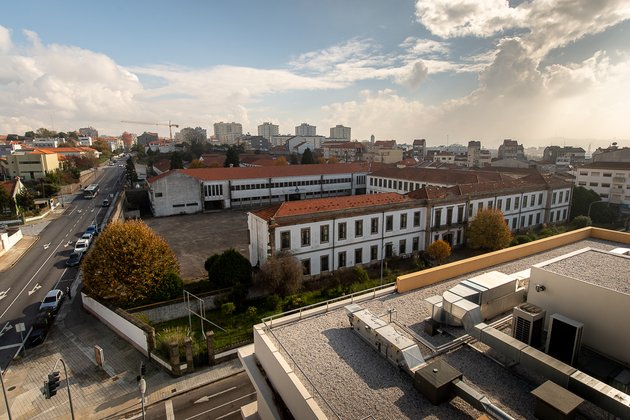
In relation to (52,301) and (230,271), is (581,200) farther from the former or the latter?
(52,301)

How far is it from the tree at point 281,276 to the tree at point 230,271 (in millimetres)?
1281

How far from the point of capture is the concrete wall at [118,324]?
22.7 metres

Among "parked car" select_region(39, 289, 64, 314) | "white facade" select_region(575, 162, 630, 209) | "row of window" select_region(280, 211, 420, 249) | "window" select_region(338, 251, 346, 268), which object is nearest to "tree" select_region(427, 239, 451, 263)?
"row of window" select_region(280, 211, 420, 249)

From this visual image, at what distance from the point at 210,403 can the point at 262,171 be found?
173ft

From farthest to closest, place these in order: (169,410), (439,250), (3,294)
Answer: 1. (439,250)
2. (3,294)
3. (169,410)

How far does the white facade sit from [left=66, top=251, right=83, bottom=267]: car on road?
79.2 m

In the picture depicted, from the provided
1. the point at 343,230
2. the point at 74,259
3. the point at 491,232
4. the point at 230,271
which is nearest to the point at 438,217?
the point at 491,232

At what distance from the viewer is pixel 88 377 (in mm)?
20641

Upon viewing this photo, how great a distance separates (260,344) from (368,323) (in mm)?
4192

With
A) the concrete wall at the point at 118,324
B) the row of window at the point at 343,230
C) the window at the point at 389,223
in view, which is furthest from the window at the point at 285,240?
the concrete wall at the point at 118,324

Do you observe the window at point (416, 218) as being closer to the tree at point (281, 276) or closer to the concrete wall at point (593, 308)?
the tree at point (281, 276)

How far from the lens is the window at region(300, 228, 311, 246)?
3180cm

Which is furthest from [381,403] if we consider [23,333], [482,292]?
[23,333]

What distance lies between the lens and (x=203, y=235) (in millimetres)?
48094
